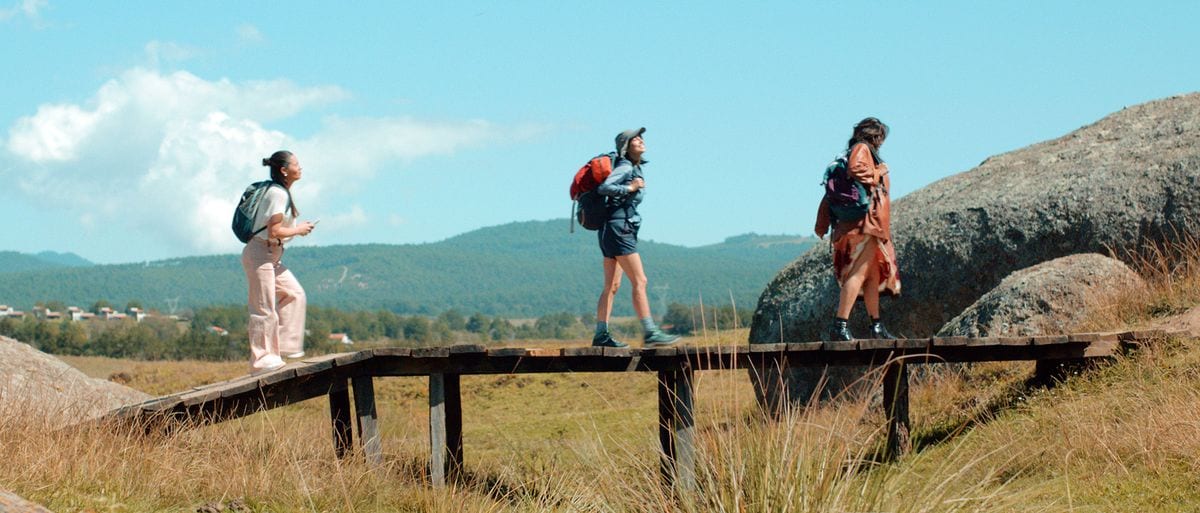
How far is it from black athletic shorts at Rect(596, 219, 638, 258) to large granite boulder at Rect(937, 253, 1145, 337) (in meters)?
4.57

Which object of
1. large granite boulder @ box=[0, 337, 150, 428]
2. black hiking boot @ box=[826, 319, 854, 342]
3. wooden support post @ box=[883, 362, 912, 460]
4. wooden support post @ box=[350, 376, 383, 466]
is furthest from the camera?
large granite boulder @ box=[0, 337, 150, 428]

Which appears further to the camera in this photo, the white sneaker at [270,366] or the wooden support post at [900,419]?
the wooden support post at [900,419]

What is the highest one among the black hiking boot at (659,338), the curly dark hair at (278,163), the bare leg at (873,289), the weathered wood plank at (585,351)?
the curly dark hair at (278,163)

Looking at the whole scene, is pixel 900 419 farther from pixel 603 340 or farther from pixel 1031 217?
pixel 1031 217

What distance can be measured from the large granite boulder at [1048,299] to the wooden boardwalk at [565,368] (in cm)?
134

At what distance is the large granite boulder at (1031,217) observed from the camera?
15.6m

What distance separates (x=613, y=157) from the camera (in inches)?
464

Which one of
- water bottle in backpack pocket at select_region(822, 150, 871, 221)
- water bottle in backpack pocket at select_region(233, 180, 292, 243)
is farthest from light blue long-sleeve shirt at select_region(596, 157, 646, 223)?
water bottle in backpack pocket at select_region(233, 180, 292, 243)

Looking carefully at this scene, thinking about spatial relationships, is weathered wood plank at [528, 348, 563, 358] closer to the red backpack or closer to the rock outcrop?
the red backpack

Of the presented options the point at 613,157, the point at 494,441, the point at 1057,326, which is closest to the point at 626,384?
the point at 494,441

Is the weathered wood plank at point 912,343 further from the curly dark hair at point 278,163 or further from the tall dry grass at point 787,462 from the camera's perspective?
the curly dark hair at point 278,163

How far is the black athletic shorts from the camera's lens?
38.0ft

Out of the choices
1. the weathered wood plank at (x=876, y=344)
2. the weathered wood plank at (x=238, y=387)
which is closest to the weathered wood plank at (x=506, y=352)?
the weathered wood plank at (x=238, y=387)

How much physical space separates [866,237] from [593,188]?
8.41 ft
